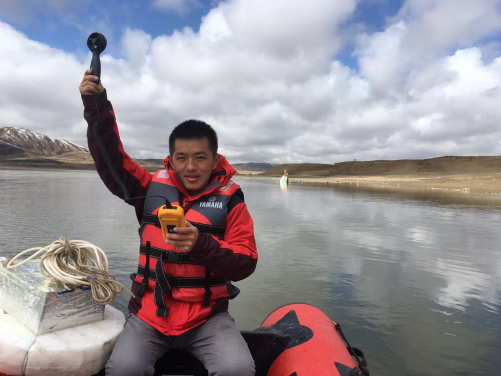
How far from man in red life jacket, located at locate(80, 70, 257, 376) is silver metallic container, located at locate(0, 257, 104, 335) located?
12.0 inches

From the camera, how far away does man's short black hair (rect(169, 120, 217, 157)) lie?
104 inches

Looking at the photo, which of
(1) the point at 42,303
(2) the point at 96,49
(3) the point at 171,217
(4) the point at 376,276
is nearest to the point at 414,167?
(4) the point at 376,276

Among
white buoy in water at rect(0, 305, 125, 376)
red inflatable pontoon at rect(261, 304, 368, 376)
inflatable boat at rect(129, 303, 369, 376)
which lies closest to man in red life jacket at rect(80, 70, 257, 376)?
white buoy in water at rect(0, 305, 125, 376)

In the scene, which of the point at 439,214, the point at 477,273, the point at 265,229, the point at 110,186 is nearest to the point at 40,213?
the point at 265,229

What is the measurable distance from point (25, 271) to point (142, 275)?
80cm

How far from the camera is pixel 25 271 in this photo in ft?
7.76

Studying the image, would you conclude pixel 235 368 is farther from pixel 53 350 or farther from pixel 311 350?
pixel 53 350

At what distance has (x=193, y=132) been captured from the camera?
2643mm

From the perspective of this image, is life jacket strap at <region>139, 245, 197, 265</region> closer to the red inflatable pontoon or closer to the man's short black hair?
the man's short black hair

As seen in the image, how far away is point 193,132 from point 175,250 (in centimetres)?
92

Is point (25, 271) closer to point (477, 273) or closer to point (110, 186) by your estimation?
point (110, 186)

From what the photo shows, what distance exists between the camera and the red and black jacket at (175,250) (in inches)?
91.0

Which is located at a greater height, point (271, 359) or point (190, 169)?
point (190, 169)

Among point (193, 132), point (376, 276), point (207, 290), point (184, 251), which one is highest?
point (193, 132)
